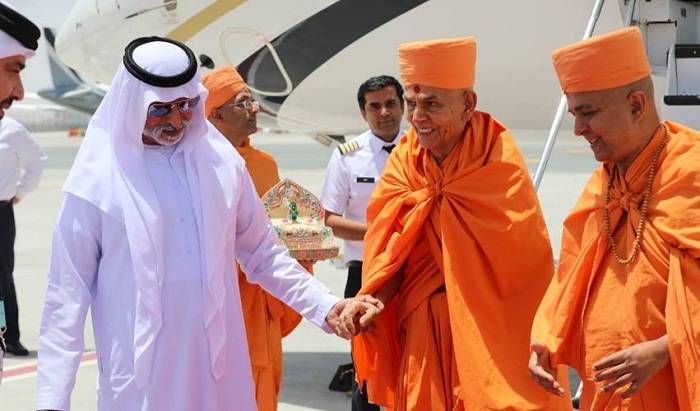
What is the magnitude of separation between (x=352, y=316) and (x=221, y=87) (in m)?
1.97

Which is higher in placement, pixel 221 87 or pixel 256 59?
pixel 221 87

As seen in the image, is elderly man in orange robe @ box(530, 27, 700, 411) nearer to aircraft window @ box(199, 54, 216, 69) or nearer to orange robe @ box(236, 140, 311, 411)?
orange robe @ box(236, 140, 311, 411)

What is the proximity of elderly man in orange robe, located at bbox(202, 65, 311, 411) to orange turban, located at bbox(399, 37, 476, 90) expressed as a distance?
1551 mm

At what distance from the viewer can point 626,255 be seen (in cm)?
364

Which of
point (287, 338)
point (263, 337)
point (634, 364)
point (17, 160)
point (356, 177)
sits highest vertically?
point (634, 364)

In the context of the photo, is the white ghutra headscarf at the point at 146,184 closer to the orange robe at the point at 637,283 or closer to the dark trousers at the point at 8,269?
the orange robe at the point at 637,283

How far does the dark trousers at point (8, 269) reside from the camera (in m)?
9.02

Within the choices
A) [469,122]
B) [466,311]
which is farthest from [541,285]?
[469,122]

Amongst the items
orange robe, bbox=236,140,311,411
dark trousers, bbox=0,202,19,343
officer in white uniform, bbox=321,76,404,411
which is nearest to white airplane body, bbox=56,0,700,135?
dark trousers, bbox=0,202,19,343

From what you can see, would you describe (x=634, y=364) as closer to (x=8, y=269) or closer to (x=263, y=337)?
(x=263, y=337)

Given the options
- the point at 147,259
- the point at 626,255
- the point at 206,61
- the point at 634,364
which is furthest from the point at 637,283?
the point at 206,61

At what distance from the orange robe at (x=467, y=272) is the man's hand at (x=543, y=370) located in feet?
1.88

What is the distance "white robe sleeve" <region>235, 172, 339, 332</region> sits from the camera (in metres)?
4.34

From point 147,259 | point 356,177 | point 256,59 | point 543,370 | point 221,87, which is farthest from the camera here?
point 256,59
